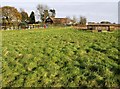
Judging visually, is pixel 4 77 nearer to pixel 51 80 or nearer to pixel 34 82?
pixel 34 82

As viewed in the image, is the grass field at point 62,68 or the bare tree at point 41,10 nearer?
the grass field at point 62,68

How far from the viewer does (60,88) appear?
7.83m

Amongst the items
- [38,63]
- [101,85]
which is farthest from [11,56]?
[101,85]

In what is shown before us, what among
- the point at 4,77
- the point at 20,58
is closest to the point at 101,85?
the point at 4,77

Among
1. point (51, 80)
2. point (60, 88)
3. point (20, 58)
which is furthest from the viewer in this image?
point (20, 58)

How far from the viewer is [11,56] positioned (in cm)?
1138

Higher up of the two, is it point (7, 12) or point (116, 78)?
point (7, 12)

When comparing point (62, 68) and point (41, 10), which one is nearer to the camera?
point (62, 68)

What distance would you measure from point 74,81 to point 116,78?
5.16ft

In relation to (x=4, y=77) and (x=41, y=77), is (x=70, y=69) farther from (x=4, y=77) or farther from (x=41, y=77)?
(x=4, y=77)

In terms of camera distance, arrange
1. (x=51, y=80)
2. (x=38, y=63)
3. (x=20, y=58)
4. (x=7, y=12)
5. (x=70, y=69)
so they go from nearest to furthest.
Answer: (x=51, y=80) → (x=70, y=69) → (x=38, y=63) → (x=20, y=58) → (x=7, y=12)

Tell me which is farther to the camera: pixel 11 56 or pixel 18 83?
pixel 11 56

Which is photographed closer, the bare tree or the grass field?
the grass field

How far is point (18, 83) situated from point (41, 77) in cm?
94
